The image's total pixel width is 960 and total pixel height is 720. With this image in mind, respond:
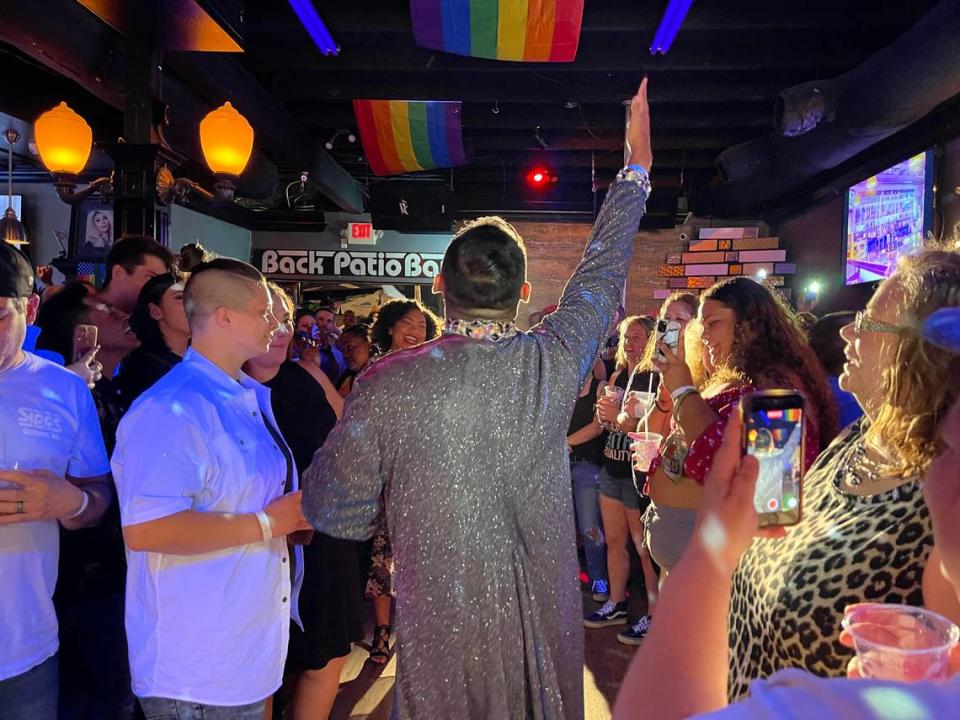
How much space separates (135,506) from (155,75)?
387 cm

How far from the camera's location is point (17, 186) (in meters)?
9.51

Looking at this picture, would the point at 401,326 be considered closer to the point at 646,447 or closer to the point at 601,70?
the point at 646,447

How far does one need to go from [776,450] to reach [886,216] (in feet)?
19.7

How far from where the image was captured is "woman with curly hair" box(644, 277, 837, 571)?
2.17 m

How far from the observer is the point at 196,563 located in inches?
58.6

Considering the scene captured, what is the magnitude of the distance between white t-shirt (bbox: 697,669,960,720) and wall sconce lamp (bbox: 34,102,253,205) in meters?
4.81

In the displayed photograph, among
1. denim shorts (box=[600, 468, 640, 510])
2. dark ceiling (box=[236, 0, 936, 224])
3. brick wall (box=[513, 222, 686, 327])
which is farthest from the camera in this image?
brick wall (box=[513, 222, 686, 327])

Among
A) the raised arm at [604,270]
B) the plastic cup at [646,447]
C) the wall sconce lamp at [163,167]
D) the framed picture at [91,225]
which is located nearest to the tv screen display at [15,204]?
the framed picture at [91,225]

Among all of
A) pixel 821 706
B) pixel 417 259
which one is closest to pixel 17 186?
pixel 417 259

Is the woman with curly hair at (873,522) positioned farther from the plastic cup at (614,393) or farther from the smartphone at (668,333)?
the plastic cup at (614,393)

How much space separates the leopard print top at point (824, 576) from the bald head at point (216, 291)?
1.31m

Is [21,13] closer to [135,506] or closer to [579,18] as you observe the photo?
[579,18]

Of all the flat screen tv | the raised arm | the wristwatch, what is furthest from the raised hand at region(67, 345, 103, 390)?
the flat screen tv

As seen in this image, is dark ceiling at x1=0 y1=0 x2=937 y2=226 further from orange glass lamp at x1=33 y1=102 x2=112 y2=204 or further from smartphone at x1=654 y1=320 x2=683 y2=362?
smartphone at x1=654 y1=320 x2=683 y2=362
